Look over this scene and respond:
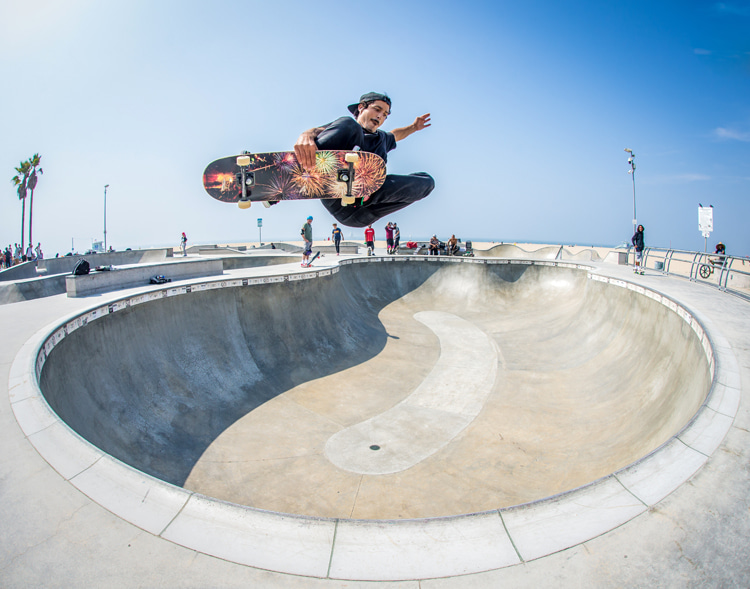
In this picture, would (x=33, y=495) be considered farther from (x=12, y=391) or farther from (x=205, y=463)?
(x=205, y=463)

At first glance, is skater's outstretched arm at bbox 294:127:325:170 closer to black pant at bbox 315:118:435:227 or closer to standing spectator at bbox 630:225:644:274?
black pant at bbox 315:118:435:227

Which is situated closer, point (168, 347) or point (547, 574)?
point (547, 574)

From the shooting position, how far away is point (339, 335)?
1141 cm

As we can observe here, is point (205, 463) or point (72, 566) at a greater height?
point (72, 566)

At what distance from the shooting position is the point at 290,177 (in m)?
6.00

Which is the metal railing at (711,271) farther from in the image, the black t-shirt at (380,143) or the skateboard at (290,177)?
the skateboard at (290,177)

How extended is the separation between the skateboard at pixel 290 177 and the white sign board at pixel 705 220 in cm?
1574

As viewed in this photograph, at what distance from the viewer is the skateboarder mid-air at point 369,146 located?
16.3ft

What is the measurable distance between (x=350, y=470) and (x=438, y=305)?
36.7ft

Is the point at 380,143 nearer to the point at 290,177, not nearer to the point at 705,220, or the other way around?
the point at 290,177

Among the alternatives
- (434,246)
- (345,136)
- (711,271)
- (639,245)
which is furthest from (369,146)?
(434,246)

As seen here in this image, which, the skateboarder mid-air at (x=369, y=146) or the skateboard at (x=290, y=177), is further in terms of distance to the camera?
the skateboard at (x=290, y=177)

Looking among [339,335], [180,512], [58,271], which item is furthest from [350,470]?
[58,271]

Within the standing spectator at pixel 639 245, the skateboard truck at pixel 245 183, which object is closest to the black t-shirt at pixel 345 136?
the skateboard truck at pixel 245 183
